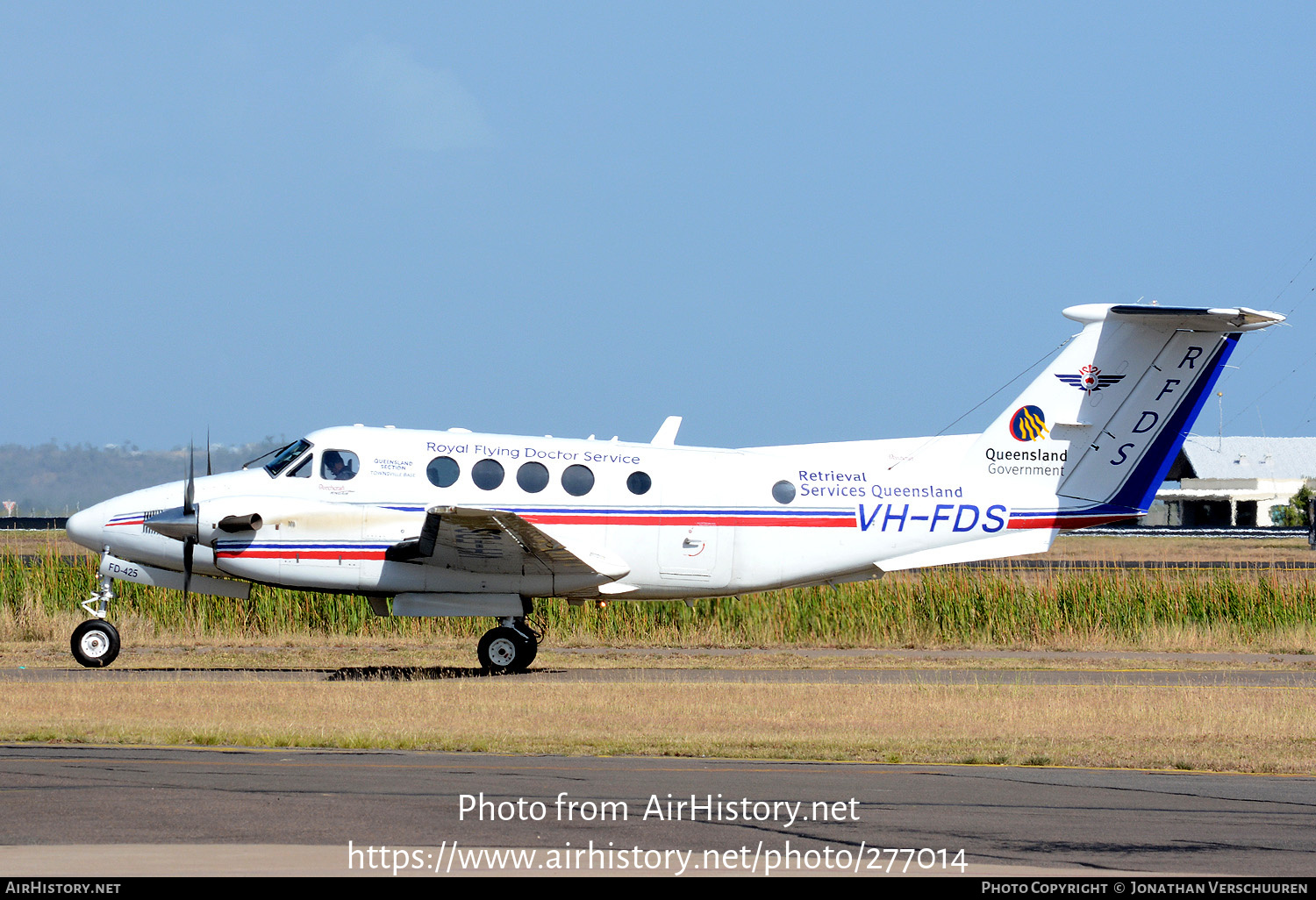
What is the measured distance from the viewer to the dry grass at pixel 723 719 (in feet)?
38.9

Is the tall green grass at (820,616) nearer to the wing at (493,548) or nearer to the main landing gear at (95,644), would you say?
the wing at (493,548)

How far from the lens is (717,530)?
19109 millimetres

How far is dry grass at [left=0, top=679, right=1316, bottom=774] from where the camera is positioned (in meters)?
11.9

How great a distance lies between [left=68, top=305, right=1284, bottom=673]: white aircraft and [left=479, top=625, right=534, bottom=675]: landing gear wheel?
25 mm

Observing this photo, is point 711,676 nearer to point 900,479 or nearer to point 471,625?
point 900,479

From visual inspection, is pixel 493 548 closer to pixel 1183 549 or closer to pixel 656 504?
pixel 656 504

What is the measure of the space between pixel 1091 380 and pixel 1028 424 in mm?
1010

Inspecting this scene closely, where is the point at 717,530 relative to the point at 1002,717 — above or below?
above

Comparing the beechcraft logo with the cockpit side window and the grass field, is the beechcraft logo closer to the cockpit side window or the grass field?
the grass field

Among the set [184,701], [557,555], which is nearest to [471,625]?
[557,555]

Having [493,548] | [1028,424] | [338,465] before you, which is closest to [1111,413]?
[1028,424]

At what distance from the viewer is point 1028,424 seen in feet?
64.6

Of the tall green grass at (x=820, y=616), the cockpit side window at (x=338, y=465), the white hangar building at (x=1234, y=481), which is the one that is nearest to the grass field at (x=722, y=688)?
the tall green grass at (x=820, y=616)

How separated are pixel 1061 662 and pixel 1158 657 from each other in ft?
6.42
